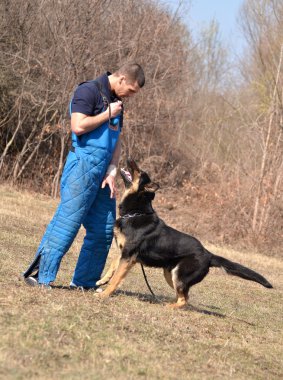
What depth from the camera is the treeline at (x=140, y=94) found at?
18.8 metres

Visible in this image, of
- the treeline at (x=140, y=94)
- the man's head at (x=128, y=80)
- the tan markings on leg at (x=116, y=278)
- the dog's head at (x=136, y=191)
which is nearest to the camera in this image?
the man's head at (x=128, y=80)

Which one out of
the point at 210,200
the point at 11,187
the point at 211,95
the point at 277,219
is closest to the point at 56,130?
the point at 11,187

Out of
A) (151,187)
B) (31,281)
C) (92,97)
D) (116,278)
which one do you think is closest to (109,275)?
(116,278)

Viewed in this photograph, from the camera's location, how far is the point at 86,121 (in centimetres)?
652

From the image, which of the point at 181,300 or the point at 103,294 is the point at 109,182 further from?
the point at 181,300

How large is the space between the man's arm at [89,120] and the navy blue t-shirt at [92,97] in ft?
0.22

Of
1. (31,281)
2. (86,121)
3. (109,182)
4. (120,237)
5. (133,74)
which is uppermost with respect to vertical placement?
(133,74)

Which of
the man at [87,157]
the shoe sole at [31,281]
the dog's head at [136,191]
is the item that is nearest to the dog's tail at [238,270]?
the dog's head at [136,191]

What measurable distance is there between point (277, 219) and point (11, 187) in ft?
24.0

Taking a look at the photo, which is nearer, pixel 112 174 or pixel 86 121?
pixel 86 121

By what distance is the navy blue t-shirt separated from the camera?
261 inches

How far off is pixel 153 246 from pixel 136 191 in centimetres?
63

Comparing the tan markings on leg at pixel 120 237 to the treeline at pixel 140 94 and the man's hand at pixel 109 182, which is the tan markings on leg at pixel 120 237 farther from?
the treeline at pixel 140 94

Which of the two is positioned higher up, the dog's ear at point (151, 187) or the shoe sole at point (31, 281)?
A: the dog's ear at point (151, 187)
